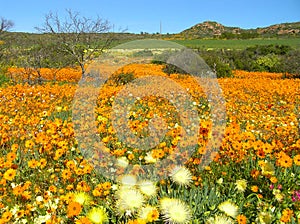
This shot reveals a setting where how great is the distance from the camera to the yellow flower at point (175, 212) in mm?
2221

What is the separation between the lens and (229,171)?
3.35 metres

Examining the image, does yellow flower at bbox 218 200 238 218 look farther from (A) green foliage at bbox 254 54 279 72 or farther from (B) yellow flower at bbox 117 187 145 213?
(A) green foliage at bbox 254 54 279 72

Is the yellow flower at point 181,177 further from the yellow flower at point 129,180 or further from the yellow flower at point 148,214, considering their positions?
the yellow flower at point 148,214

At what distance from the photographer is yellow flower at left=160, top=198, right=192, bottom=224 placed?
2221 mm

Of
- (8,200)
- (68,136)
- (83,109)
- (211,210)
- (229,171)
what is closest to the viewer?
(211,210)

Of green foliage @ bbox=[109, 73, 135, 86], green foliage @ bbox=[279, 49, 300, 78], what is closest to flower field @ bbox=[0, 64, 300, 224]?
green foliage @ bbox=[109, 73, 135, 86]

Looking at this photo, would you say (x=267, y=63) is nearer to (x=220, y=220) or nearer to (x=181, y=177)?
(x=181, y=177)

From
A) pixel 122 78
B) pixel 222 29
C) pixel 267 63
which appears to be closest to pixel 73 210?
pixel 122 78

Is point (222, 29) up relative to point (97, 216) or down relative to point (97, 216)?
up

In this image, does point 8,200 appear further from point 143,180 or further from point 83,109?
point 83,109

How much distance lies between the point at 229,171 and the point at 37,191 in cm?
186

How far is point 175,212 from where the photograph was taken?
2.27 m

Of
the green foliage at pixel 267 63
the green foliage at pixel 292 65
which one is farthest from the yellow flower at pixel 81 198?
the green foliage at pixel 267 63

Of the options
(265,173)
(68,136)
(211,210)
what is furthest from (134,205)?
(68,136)
